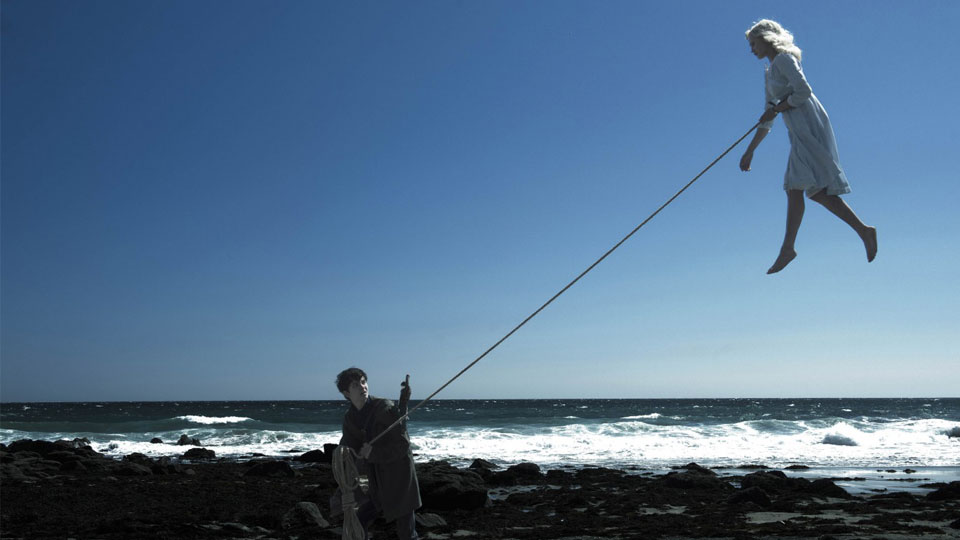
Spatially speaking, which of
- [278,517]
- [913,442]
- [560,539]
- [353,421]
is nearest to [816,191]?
[353,421]

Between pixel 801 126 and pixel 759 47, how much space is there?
1.46 ft

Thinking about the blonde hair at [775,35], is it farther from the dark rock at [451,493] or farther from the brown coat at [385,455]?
the dark rock at [451,493]

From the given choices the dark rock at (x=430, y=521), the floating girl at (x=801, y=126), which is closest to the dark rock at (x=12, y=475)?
the dark rock at (x=430, y=521)

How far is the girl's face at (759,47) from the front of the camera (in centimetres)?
369

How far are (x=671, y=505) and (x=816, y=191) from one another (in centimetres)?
938

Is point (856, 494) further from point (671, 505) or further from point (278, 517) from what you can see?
point (278, 517)

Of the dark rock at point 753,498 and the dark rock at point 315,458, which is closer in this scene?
the dark rock at point 753,498

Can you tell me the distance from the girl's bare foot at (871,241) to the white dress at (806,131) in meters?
0.30

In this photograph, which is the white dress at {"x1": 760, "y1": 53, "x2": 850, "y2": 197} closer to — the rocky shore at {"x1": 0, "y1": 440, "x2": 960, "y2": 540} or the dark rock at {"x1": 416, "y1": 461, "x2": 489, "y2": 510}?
the rocky shore at {"x1": 0, "y1": 440, "x2": 960, "y2": 540}

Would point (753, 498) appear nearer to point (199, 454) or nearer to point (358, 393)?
point (358, 393)

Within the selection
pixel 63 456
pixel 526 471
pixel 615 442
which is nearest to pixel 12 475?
pixel 63 456

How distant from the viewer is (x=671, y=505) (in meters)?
12.0

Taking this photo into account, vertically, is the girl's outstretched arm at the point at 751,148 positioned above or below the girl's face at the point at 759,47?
below

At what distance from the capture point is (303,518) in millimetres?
10195
